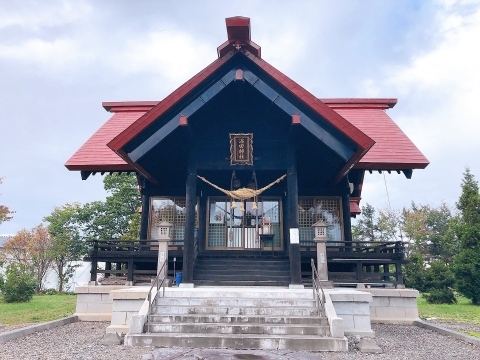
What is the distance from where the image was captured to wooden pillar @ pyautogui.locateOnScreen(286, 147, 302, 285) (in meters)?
9.32

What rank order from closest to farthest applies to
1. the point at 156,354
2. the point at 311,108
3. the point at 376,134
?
the point at 156,354, the point at 311,108, the point at 376,134

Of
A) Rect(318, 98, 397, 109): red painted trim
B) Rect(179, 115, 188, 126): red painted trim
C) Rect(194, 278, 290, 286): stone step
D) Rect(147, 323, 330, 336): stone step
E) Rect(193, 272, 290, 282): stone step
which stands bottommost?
Rect(147, 323, 330, 336): stone step

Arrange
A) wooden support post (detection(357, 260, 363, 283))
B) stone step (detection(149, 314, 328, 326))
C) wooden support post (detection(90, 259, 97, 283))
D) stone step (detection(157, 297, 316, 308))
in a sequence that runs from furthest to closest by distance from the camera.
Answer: wooden support post (detection(90, 259, 97, 283)) < wooden support post (detection(357, 260, 363, 283)) < stone step (detection(157, 297, 316, 308)) < stone step (detection(149, 314, 328, 326))

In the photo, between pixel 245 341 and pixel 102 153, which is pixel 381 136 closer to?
pixel 245 341

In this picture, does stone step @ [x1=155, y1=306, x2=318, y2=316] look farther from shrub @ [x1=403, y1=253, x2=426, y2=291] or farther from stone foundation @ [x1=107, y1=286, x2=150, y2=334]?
shrub @ [x1=403, y1=253, x2=426, y2=291]

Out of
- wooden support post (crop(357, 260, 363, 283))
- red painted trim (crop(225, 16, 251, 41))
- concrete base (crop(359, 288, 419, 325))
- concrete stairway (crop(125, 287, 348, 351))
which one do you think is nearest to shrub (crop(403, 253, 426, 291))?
concrete base (crop(359, 288, 419, 325))

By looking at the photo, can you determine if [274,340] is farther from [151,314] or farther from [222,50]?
[222,50]

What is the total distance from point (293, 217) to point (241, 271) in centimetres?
236

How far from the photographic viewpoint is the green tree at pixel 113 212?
90.2ft

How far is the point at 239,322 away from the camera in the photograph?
22.9ft

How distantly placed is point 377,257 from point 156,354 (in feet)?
23.0

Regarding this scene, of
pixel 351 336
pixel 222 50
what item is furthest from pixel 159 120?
pixel 351 336

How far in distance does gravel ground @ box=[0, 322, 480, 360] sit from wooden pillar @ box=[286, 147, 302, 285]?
7.28ft

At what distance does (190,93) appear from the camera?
9.69 m
